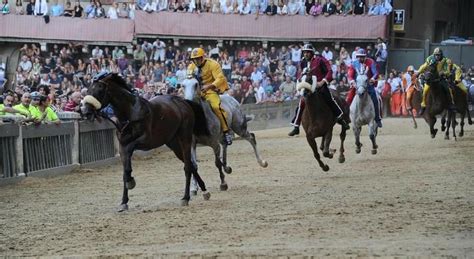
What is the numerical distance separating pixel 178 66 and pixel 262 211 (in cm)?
2449

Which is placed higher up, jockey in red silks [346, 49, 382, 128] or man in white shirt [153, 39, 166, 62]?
jockey in red silks [346, 49, 382, 128]

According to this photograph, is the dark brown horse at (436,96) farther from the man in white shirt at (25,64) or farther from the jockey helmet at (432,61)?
the man in white shirt at (25,64)

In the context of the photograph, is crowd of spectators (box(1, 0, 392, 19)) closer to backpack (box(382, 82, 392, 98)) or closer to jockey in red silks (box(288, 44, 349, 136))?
backpack (box(382, 82, 392, 98))

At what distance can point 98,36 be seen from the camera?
4034cm

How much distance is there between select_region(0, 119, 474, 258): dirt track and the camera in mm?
10297

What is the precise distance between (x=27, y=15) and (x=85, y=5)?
92.6 inches

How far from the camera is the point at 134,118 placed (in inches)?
537

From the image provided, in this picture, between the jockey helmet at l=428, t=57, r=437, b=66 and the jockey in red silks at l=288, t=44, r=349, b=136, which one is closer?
the jockey in red silks at l=288, t=44, r=349, b=136

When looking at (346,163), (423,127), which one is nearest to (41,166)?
(346,163)

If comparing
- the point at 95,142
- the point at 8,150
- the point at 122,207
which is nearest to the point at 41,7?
the point at 95,142

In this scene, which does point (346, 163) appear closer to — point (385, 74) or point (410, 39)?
point (385, 74)

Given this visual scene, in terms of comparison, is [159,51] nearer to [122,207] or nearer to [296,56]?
[296,56]

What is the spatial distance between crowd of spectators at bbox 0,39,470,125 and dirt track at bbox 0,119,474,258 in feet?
46.0

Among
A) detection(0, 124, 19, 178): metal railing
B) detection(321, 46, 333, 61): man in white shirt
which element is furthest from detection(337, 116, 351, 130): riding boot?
detection(321, 46, 333, 61): man in white shirt
